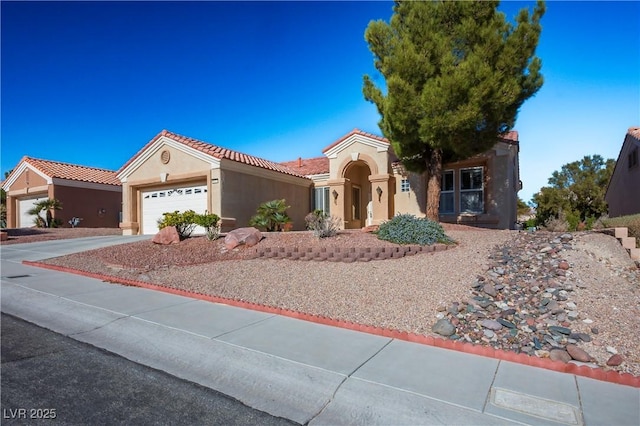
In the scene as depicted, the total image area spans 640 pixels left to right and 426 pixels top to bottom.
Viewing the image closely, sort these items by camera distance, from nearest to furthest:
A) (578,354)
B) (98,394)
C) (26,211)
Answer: (98,394) → (578,354) → (26,211)

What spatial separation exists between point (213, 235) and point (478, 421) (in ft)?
35.8

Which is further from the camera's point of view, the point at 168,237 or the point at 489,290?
the point at 168,237

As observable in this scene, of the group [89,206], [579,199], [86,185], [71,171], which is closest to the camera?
[86,185]

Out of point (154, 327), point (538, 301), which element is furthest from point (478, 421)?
point (154, 327)

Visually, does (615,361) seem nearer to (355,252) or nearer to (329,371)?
(329,371)

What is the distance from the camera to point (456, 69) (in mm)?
11445

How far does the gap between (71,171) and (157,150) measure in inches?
466

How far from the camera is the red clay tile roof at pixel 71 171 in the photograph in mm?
25109

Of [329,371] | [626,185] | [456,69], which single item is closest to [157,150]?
[456,69]

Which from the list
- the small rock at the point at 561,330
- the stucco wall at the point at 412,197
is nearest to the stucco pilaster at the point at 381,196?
the stucco wall at the point at 412,197

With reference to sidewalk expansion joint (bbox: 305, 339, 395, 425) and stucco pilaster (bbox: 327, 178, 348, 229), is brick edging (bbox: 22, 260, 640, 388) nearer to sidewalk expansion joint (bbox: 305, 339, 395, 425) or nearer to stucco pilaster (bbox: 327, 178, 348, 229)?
sidewalk expansion joint (bbox: 305, 339, 395, 425)

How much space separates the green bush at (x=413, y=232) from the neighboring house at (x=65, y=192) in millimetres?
22803

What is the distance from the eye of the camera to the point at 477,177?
17.0 m

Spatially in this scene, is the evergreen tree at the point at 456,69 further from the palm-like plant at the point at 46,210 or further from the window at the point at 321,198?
the palm-like plant at the point at 46,210
